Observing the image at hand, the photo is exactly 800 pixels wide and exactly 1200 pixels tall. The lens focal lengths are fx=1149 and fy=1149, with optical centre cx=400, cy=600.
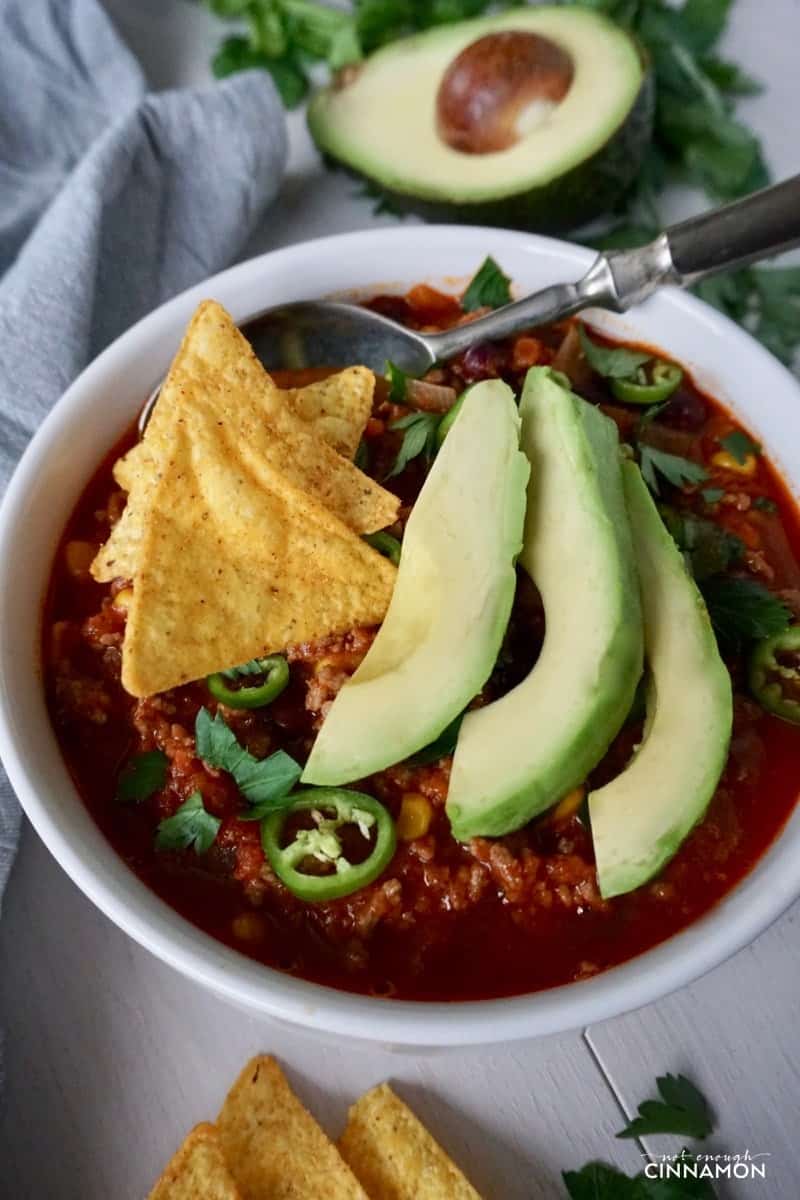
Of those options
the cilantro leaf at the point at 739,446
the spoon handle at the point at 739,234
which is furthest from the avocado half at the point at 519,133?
the cilantro leaf at the point at 739,446

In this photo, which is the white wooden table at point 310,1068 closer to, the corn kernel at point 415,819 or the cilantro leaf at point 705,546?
the corn kernel at point 415,819

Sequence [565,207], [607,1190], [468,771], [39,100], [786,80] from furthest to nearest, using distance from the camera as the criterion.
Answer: [786,80] < [39,100] < [565,207] < [607,1190] < [468,771]

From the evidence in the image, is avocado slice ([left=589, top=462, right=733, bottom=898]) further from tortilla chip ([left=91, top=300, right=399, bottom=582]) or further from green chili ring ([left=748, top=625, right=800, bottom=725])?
tortilla chip ([left=91, top=300, right=399, bottom=582])

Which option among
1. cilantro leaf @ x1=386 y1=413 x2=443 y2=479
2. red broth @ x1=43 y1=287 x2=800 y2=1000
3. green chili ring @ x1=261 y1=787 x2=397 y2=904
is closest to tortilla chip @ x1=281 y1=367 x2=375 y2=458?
cilantro leaf @ x1=386 y1=413 x2=443 y2=479

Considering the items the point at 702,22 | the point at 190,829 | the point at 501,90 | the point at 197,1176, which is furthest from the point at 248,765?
the point at 702,22

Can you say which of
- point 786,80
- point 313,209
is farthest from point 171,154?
point 786,80

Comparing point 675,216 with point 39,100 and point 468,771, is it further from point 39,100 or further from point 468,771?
point 468,771
